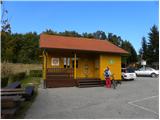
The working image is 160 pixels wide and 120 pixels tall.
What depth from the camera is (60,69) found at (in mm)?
23719

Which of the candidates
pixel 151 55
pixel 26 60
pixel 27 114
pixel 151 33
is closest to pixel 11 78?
pixel 27 114

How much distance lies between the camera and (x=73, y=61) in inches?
1045

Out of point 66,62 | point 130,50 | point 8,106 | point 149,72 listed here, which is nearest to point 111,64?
point 66,62

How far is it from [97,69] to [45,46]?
20.5 feet

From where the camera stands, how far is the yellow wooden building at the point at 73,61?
23516 mm

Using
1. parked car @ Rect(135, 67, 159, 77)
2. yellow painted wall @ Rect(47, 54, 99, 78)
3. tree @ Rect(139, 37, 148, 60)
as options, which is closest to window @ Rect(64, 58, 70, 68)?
yellow painted wall @ Rect(47, 54, 99, 78)

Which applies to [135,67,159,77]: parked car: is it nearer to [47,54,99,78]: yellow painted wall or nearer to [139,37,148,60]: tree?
[47,54,99,78]: yellow painted wall

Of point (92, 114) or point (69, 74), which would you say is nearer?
point (92, 114)

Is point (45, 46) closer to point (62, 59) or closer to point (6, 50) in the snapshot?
point (62, 59)

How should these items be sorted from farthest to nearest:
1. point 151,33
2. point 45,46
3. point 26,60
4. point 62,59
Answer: point 151,33
point 26,60
point 62,59
point 45,46

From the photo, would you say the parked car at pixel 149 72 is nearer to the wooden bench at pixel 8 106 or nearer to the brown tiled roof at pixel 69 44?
the brown tiled roof at pixel 69 44

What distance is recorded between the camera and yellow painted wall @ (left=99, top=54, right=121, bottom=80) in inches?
1029

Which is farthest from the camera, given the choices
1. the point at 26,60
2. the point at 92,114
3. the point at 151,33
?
the point at 151,33

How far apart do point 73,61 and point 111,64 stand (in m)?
3.67
